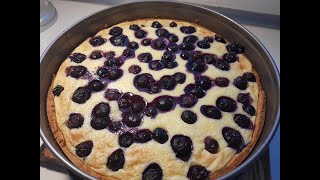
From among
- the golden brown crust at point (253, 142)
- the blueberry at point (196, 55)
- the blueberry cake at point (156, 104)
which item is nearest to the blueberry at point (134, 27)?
the blueberry cake at point (156, 104)

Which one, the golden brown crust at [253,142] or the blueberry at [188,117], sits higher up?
the blueberry at [188,117]

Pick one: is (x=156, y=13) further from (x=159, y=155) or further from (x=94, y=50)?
(x=159, y=155)

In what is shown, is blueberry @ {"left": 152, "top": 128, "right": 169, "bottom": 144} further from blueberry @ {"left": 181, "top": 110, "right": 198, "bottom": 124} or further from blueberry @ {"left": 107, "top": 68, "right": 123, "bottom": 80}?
blueberry @ {"left": 107, "top": 68, "right": 123, "bottom": 80}

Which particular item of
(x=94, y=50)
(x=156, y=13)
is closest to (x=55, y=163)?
(x=94, y=50)

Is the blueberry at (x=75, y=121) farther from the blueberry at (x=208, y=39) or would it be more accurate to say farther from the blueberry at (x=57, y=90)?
the blueberry at (x=208, y=39)

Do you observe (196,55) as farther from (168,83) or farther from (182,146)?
(182,146)
